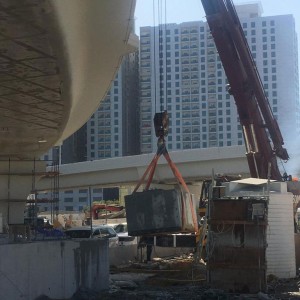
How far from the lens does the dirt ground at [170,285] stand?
12.9 metres

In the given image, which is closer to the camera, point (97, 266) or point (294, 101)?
point (97, 266)

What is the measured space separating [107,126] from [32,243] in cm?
11546

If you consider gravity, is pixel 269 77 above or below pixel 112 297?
above

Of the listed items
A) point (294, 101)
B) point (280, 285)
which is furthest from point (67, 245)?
point (294, 101)

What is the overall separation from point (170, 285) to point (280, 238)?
3.53 meters

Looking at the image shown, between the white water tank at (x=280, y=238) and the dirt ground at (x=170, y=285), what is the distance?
0.37 meters

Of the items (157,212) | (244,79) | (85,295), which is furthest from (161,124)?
(85,295)

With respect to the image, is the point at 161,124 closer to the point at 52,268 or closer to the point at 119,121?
the point at 52,268

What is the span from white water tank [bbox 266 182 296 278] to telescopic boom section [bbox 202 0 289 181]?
2.99 m

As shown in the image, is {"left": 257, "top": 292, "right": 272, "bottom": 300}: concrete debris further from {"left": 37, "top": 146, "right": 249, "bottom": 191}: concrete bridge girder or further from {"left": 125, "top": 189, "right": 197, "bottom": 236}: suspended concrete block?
{"left": 37, "top": 146, "right": 249, "bottom": 191}: concrete bridge girder

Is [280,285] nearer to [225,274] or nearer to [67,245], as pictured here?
[225,274]

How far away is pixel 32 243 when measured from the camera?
12.1 m

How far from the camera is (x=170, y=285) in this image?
599 inches

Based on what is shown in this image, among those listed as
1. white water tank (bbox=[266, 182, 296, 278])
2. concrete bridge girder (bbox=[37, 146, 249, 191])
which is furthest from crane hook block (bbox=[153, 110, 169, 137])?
concrete bridge girder (bbox=[37, 146, 249, 191])
